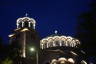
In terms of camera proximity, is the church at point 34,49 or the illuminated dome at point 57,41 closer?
the church at point 34,49

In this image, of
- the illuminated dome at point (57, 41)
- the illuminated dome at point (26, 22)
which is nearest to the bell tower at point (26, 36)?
the illuminated dome at point (26, 22)

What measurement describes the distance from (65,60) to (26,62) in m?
9.34

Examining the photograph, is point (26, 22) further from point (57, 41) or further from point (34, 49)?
point (57, 41)

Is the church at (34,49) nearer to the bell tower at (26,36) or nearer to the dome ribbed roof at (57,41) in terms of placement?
the bell tower at (26,36)

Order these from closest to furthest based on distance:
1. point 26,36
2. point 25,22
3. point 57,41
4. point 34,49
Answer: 1. point 34,49
2. point 26,36
3. point 25,22
4. point 57,41

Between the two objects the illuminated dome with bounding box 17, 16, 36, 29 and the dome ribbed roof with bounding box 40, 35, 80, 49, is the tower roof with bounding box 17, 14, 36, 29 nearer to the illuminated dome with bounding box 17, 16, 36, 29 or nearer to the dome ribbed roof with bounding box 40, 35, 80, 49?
the illuminated dome with bounding box 17, 16, 36, 29

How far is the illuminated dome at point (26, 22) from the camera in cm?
5919

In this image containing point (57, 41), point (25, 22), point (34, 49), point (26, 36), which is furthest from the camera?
point (57, 41)

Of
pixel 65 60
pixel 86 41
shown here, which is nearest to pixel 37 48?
pixel 65 60

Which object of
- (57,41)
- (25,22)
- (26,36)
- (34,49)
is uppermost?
(25,22)

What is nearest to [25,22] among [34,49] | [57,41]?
[34,49]

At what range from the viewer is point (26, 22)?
59594mm

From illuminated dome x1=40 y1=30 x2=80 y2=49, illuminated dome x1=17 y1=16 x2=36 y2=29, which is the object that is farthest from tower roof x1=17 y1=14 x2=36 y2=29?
illuminated dome x1=40 y1=30 x2=80 y2=49

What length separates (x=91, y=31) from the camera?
19.1 meters
